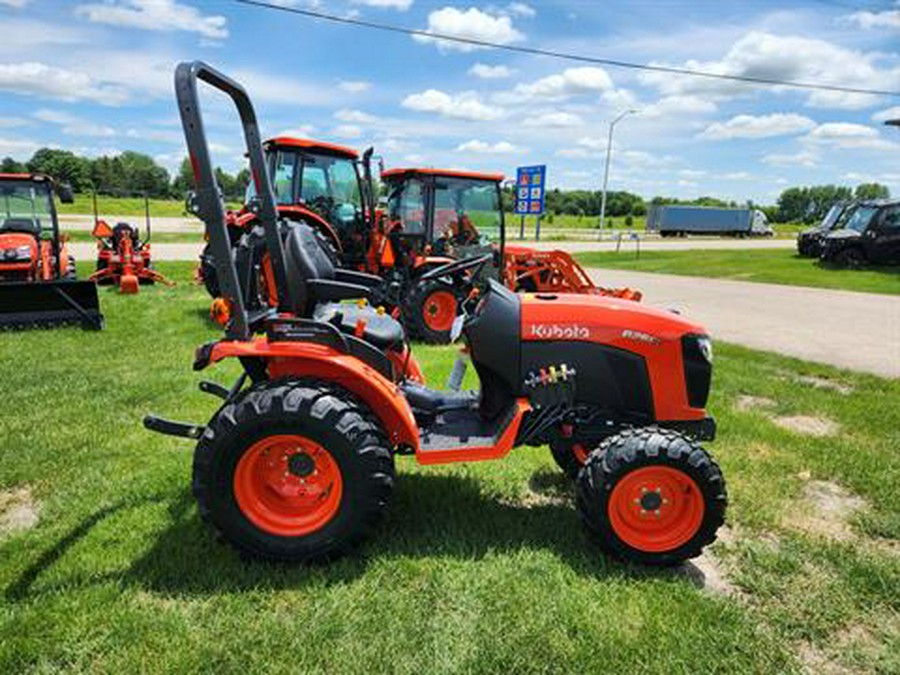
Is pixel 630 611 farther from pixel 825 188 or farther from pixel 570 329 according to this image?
pixel 825 188

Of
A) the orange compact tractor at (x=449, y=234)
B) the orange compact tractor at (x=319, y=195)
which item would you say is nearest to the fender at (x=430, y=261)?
the orange compact tractor at (x=449, y=234)

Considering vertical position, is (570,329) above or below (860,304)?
above

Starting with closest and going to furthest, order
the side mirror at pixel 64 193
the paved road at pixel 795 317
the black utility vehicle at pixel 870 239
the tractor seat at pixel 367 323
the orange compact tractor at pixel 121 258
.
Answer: the tractor seat at pixel 367 323 → the paved road at pixel 795 317 → the side mirror at pixel 64 193 → the orange compact tractor at pixel 121 258 → the black utility vehicle at pixel 870 239

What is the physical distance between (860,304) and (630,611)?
12288mm

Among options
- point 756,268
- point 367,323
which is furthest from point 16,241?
point 756,268

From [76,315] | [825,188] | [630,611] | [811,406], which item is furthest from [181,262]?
[825,188]

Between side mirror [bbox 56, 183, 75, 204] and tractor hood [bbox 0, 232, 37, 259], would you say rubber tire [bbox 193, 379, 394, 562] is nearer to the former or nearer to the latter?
side mirror [bbox 56, 183, 75, 204]

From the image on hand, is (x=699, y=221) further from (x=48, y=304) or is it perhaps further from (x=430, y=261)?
(x=48, y=304)

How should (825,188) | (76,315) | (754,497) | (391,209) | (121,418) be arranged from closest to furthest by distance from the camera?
1. (754,497)
2. (121,418)
3. (76,315)
4. (391,209)
5. (825,188)

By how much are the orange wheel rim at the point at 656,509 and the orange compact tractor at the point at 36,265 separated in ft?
23.7

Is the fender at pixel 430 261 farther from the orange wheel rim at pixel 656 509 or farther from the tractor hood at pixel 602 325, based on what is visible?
the orange wheel rim at pixel 656 509

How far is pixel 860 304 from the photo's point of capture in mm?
12570

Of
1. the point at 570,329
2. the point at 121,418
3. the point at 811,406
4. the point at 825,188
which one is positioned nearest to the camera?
the point at 570,329

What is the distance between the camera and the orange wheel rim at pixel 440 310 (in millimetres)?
8156
